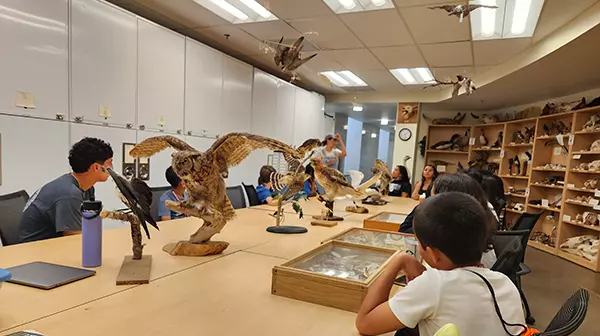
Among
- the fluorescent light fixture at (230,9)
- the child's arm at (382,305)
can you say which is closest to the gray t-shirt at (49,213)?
the child's arm at (382,305)

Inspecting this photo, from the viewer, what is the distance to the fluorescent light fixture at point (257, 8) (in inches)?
129

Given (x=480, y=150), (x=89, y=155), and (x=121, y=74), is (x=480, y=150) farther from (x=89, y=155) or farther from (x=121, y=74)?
(x=89, y=155)

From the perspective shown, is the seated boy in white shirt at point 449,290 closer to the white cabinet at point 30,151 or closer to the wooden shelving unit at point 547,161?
the white cabinet at point 30,151

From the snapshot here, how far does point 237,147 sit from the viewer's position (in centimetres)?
155

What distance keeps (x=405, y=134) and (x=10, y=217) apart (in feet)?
21.6

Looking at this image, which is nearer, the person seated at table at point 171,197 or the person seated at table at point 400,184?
the person seated at table at point 171,197

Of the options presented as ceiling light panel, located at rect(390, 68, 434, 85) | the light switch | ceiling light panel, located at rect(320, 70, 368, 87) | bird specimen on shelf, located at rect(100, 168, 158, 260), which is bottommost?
bird specimen on shelf, located at rect(100, 168, 158, 260)

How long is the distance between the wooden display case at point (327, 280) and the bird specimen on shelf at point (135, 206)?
1.68 ft

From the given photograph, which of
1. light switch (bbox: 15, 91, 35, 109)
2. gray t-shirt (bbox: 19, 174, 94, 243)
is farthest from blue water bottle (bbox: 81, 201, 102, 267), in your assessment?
light switch (bbox: 15, 91, 35, 109)

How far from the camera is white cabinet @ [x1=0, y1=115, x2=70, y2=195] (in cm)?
236

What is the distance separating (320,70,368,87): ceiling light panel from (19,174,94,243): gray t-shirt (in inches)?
173

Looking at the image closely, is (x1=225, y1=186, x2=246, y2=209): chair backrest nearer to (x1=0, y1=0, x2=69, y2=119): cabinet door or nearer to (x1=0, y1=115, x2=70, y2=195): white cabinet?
(x1=0, y1=115, x2=70, y2=195): white cabinet

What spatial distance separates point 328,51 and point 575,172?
3667mm

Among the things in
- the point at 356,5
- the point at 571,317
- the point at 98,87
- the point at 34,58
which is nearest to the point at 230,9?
the point at 356,5
